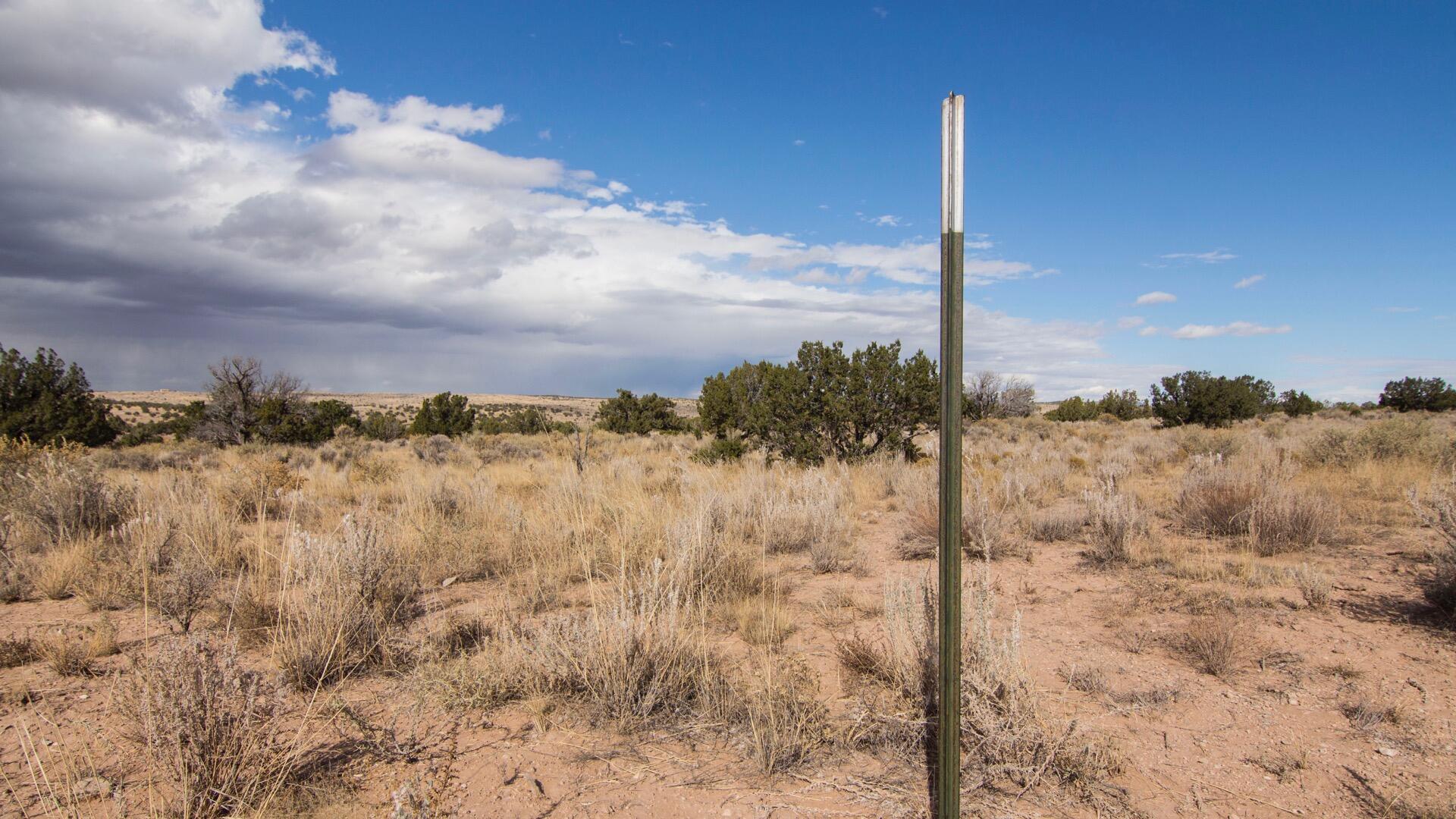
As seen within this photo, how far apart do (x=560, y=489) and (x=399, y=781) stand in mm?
5812

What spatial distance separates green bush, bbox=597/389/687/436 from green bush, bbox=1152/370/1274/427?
19193 millimetres

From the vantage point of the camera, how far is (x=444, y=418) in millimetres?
27547

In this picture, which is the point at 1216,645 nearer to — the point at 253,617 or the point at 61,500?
the point at 253,617

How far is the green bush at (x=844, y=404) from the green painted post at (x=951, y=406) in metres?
11.6

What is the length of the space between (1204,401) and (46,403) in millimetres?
39152

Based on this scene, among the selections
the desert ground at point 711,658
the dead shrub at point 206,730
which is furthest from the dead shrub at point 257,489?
the dead shrub at point 206,730

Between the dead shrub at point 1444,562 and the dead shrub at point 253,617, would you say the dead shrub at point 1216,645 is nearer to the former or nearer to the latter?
the dead shrub at point 1444,562

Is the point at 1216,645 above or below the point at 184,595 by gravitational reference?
below

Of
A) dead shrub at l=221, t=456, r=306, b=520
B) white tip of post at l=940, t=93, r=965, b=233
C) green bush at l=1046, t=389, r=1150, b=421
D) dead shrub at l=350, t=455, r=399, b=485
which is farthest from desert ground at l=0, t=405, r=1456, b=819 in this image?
green bush at l=1046, t=389, r=1150, b=421

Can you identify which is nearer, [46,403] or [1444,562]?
[1444,562]

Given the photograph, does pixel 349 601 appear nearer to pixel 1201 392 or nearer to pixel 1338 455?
pixel 1338 455

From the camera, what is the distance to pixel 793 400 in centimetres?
1420

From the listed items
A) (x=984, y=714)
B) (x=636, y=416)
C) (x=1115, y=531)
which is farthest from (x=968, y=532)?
(x=636, y=416)

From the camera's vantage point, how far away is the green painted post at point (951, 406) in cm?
196
